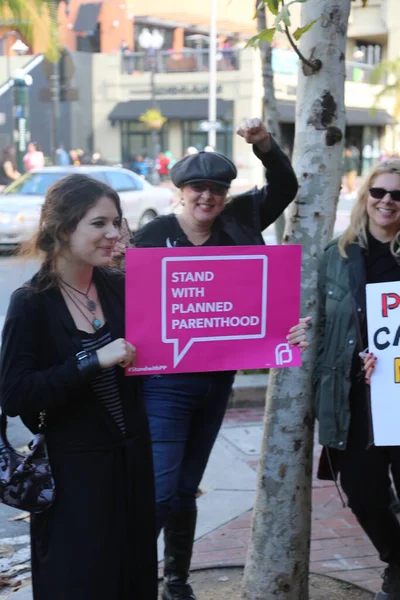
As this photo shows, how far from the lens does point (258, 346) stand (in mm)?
2934

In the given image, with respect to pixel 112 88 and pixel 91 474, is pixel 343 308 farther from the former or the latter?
pixel 112 88

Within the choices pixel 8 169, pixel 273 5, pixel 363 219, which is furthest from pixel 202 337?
pixel 8 169

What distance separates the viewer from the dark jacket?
3.36 metres

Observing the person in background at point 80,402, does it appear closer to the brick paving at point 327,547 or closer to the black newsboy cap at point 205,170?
the black newsboy cap at point 205,170

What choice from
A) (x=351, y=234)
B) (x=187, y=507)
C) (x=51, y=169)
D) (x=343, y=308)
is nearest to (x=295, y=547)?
(x=187, y=507)

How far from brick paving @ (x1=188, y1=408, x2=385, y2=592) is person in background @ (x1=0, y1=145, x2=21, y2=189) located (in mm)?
22370

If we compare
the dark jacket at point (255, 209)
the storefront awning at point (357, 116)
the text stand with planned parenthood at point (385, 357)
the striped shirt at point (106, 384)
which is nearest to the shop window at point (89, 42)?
the storefront awning at point (357, 116)

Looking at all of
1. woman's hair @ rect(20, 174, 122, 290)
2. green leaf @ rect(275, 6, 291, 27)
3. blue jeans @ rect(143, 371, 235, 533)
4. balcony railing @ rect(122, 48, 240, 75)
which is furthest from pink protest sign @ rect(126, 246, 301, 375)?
balcony railing @ rect(122, 48, 240, 75)

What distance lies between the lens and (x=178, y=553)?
11.9 feet

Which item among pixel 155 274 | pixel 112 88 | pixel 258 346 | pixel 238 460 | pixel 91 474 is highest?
pixel 112 88

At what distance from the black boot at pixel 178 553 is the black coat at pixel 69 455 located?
97 centimetres

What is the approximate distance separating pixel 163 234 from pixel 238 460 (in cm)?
266

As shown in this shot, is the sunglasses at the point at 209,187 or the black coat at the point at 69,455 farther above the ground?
the sunglasses at the point at 209,187

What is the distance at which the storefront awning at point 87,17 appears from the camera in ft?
140
